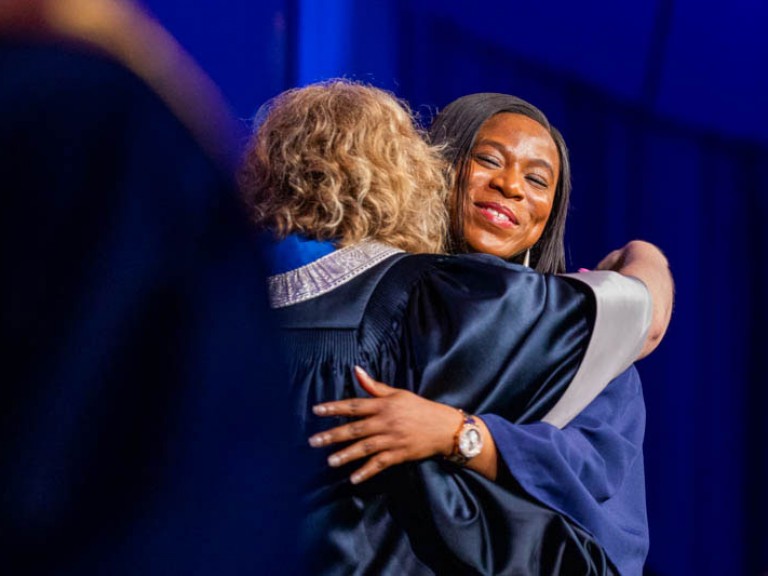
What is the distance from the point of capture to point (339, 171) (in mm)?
1438

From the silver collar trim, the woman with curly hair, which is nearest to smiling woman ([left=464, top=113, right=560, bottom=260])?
the woman with curly hair

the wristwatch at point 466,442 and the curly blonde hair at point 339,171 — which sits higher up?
the curly blonde hair at point 339,171

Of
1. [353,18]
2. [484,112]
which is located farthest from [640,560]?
[353,18]

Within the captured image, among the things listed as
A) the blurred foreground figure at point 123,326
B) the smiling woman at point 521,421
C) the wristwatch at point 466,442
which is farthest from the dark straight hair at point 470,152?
the blurred foreground figure at point 123,326

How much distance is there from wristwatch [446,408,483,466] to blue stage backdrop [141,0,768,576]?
163cm

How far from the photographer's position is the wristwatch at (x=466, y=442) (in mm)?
1262

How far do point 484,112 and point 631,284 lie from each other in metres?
0.71

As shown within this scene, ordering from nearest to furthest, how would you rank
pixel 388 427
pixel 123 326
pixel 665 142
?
1. pixel 123 326
2. pixel 388 427
3. pixel 665 142

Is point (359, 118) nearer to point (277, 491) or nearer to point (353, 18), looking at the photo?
point (277, 491)

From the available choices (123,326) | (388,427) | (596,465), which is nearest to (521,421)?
(596,465)

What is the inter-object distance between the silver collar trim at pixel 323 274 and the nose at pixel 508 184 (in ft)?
2.35

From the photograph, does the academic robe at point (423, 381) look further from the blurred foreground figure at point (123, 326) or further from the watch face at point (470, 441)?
the blurred foreground figure at point (123, 326)

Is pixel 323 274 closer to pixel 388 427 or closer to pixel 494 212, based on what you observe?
pixel 388 427

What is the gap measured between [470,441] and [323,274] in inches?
11.2
